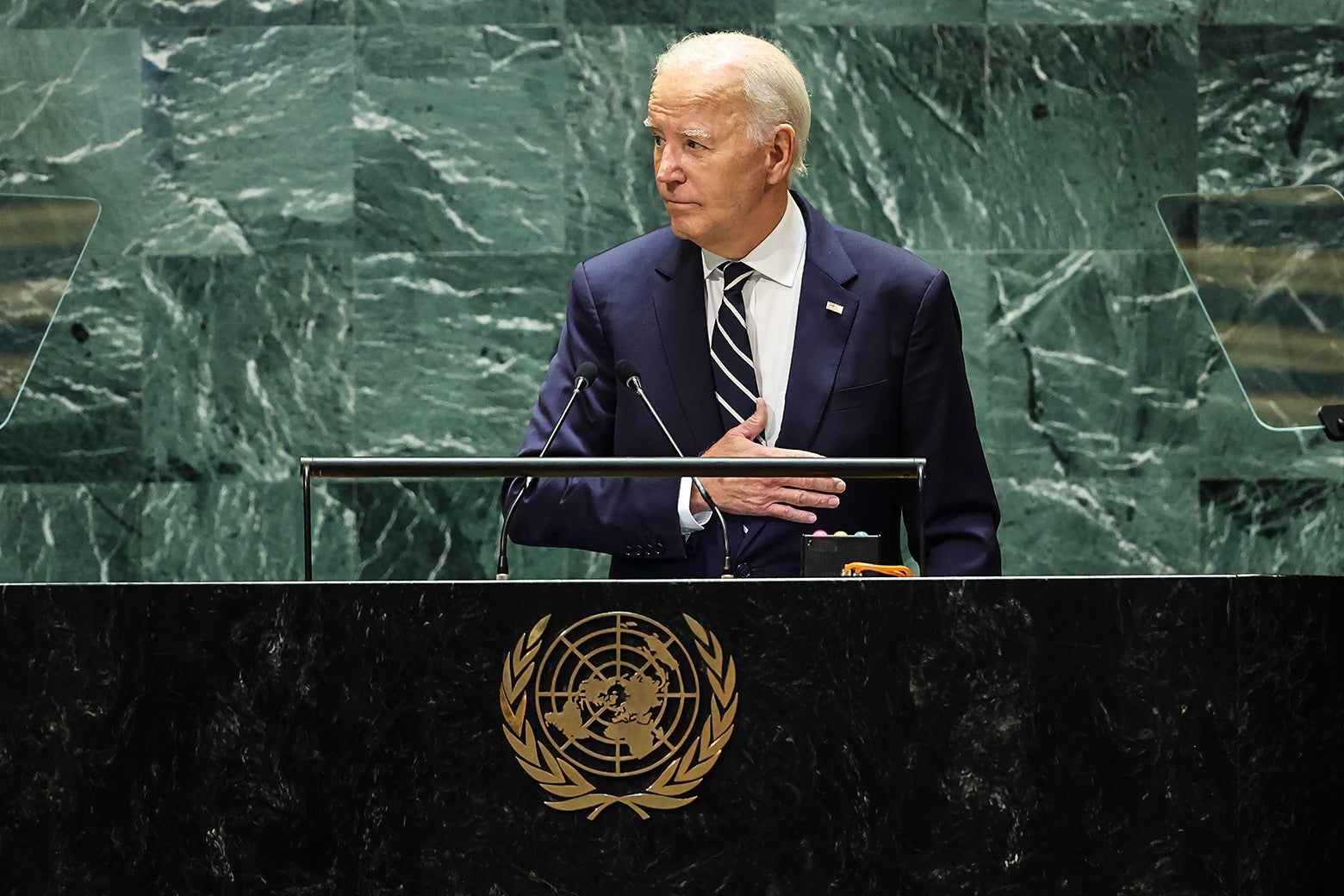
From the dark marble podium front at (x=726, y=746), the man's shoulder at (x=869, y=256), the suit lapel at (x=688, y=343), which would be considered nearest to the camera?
the dark marble podium front at (x=726, y=746)

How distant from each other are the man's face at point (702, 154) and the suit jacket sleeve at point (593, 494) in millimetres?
357

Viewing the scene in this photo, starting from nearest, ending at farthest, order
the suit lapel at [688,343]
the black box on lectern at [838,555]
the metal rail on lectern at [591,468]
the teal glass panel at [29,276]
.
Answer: the metal rail on lectern at [591,468]
the black box on lectern at [838,555]
the suit lapel at [688,343]
the teal glass panel at [29,276]

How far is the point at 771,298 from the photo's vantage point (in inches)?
132

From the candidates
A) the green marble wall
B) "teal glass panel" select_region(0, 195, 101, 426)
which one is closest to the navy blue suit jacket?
"teal glass panel" select_region(0, 195, 101, 426)

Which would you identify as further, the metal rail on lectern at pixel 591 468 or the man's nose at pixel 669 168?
the man's nose at pixel 669 168

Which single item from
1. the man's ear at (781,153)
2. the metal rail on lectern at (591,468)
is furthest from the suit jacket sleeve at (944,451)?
the metal rail on lectern at (591,468)

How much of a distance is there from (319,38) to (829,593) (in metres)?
3.51

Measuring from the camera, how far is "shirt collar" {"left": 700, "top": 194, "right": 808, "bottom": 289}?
11.0 ft

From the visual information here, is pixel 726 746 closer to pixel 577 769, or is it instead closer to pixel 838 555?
pixel 577 769

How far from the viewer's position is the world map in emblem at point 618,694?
2105mm

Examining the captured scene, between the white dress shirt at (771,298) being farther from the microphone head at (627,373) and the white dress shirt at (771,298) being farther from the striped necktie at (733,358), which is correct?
the microphone head at (627,373)

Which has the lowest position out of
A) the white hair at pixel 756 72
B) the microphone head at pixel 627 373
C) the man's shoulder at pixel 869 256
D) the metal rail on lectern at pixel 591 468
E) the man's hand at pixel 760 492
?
the man's hand at pixel 760 492

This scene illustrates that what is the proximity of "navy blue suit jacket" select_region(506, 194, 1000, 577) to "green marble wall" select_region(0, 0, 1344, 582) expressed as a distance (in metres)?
1.73

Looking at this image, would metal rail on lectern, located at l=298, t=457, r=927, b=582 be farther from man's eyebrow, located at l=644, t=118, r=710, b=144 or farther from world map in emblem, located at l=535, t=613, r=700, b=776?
man's eyebrow, located at l=644, t=118, r=710, b=144
